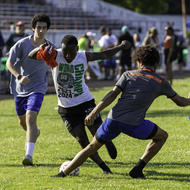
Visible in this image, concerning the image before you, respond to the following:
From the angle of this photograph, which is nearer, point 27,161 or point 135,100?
point 135,100

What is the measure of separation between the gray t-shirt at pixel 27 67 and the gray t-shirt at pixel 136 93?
2095mm

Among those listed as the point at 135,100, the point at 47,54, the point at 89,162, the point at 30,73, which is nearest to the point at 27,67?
the point at 30,73

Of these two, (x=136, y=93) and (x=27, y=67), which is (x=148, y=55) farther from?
(x=27, y=67)

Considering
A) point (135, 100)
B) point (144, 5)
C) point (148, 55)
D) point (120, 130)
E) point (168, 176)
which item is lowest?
point (144, 5)

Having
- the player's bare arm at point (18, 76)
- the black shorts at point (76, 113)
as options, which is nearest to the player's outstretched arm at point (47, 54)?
the player's bare arm at point (18, 76)

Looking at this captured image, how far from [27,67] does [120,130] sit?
7.51 ft

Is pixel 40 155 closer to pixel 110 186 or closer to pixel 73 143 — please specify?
pixel 73 143

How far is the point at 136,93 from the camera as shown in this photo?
6129 mm

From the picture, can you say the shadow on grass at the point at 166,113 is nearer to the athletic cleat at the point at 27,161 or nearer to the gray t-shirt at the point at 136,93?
the athletic cleat at the point at 27,161

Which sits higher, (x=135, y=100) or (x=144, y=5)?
(x=135, y=100)

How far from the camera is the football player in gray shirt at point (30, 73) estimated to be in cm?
772

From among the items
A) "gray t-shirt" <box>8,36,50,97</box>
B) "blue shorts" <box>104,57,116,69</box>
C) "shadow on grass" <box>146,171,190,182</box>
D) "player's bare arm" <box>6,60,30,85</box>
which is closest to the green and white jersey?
"player's bare arm" <box>6,60,30,85</box>

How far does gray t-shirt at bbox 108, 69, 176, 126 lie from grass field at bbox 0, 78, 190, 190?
81 cm

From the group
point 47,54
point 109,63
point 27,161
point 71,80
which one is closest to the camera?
point 47,54
